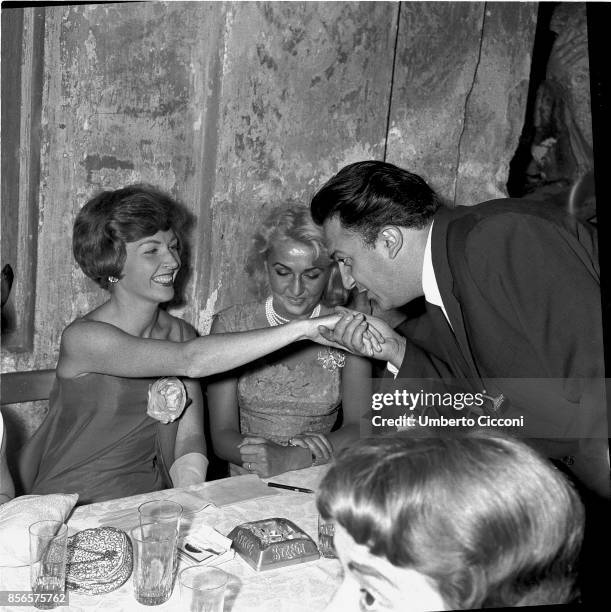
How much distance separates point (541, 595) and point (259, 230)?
2040 mm

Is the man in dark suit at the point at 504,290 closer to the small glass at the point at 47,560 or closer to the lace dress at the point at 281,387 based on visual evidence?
the lace dress at the point at 281,387

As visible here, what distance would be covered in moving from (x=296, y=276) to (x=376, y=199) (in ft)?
2.13

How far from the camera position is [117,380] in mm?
2410

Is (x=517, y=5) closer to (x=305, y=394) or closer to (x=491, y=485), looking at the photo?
(x=305, y=394)

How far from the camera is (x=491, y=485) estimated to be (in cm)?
88

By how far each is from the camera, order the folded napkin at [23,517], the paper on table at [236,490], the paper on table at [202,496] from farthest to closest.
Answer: the paper on table at [236,490] < the paper on table at [202,496] < the folded napkin at [23,517]

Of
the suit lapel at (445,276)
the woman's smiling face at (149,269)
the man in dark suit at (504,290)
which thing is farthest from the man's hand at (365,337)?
the woman's smiling face at (149,269)

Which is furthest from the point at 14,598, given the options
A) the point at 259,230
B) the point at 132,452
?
the point at 259,230

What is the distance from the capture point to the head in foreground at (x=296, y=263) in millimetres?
2684

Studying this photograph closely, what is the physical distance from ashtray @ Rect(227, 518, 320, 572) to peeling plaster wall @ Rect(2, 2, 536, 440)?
1440 mm

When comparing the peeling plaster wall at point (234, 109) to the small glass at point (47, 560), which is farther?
the peeling plaster wall at point (234, 109)

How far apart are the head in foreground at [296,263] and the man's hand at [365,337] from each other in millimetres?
389

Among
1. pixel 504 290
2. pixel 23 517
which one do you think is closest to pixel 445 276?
pixel 504 290

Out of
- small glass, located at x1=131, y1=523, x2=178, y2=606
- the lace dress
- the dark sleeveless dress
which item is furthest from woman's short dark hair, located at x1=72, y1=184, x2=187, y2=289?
small glass, located at x1=131, y1=523, x2=178, y2=606
